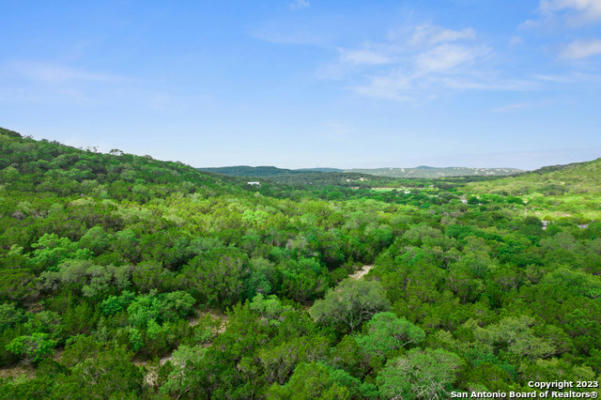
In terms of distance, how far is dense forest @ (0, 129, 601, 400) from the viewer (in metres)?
20.7

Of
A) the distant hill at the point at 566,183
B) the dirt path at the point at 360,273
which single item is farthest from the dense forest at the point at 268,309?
the distant hill at the point at 566,183

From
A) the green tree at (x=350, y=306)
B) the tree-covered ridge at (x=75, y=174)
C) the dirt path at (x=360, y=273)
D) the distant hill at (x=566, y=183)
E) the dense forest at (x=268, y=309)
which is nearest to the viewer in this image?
the dense forest at (x=268, y=309)

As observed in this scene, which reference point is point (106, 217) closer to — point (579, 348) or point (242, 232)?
point (242, 232)

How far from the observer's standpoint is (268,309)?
1262 inches

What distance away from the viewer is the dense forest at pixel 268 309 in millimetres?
20734

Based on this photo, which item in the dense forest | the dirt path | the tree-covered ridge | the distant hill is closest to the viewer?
the dense forest

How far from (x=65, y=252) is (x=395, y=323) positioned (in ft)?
137

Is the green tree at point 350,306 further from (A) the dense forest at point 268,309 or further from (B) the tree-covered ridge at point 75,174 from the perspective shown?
(B) the tree-covered ridge at point 75,174

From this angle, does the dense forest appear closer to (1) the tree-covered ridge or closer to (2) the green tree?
(2) the green tree

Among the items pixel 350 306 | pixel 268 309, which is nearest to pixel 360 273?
pixel 350 306

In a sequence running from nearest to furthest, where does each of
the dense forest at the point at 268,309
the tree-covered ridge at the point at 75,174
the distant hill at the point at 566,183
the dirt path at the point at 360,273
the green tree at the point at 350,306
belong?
the dense forest at the point at 268,309
the green tree at the point at 350,306
the dirt path at the point at 360,273
the tree-covered ridge at the point at 75,174
the distant hill at the point at 566,183

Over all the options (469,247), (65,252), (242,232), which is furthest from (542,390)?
(65,252)

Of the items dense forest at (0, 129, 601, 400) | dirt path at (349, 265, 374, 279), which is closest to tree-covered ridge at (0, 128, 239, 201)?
dense forest at (0, 129, 601, 400)

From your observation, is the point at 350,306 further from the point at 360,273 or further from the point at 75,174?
the point at 75,174
